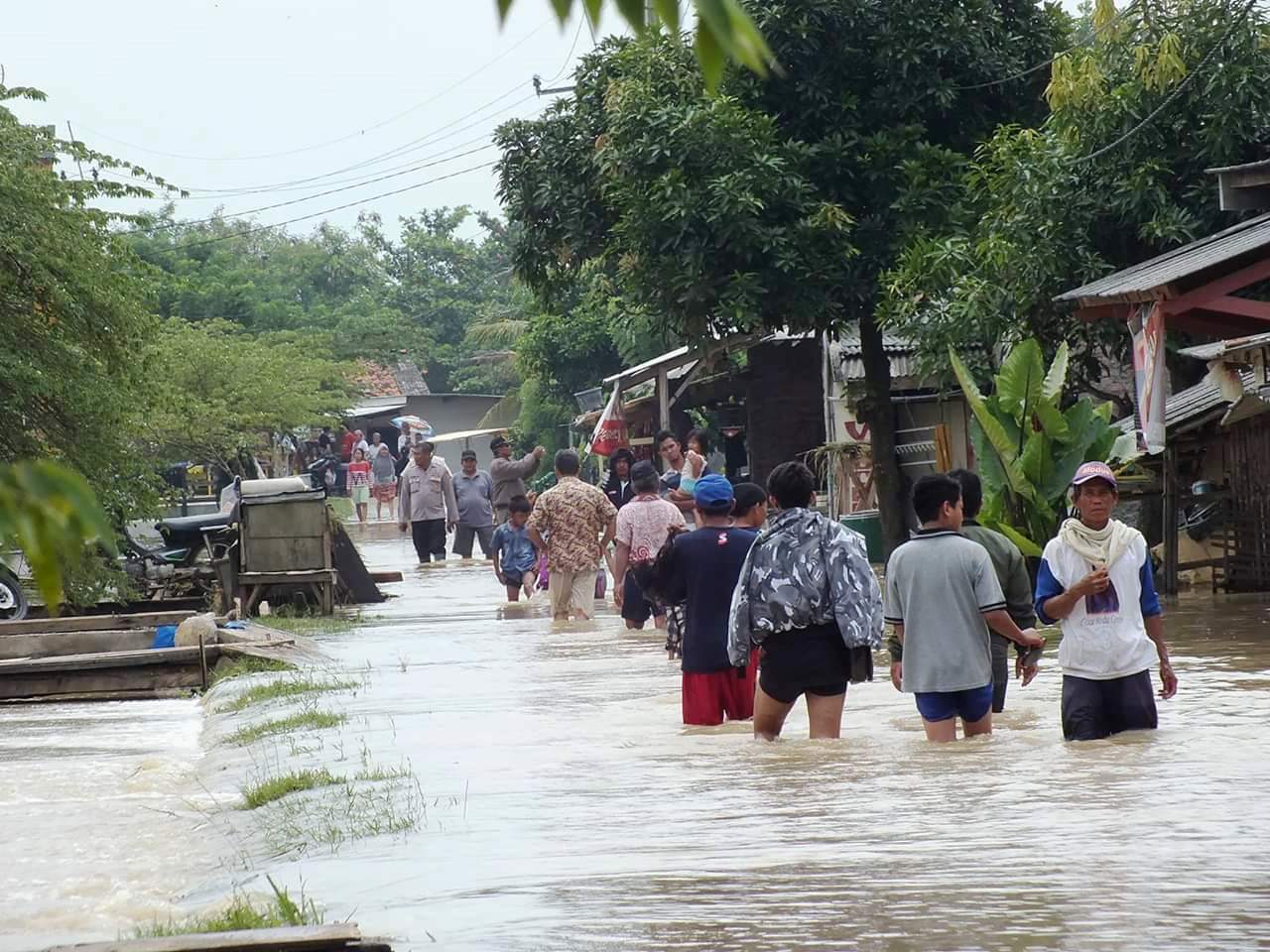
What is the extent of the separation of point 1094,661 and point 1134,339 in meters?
7.73

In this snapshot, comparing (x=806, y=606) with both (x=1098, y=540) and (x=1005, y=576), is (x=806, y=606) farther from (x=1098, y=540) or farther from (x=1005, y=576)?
(x=1098, y=540)

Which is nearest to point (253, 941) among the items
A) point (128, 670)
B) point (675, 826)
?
point (675, 826)

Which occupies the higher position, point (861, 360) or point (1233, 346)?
point (861, 360)

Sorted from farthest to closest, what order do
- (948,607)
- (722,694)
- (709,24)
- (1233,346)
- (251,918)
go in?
(1233,346) → (722,694) → (948,607) → (251,918) → (709,24)

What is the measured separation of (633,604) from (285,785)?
6225 millimetres

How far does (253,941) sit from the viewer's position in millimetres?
5059

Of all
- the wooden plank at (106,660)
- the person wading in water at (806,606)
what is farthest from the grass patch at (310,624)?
the person wading in water at (806,606)

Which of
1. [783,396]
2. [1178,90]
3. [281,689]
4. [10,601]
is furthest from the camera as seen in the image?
[783,396]

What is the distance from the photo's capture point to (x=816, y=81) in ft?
69.5

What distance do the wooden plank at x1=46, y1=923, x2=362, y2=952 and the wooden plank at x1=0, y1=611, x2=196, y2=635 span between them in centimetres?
1241

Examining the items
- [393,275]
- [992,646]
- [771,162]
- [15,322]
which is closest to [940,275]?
[771,162]

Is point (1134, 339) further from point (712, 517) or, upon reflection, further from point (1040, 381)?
point (712, 517)

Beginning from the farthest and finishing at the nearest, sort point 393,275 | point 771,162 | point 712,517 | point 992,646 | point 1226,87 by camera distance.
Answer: point 393,275 → point 771,162 → point 1226,87 → point 712,517 → point 992,646

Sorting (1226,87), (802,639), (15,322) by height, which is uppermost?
(1226,87)
